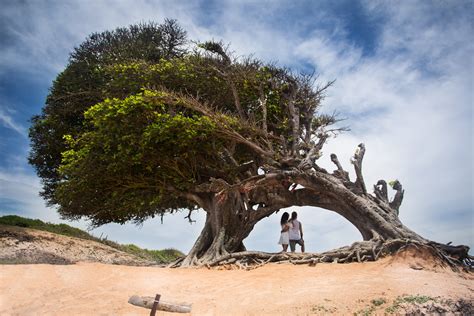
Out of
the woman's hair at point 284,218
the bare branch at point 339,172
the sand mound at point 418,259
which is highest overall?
the bare branch at point 339,172

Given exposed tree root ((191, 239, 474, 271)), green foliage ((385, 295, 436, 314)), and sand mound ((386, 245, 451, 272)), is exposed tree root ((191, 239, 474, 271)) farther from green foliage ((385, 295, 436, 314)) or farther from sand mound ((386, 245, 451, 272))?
green foliage ((385, 295, 436, 314))

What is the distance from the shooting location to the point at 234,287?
36.4ft

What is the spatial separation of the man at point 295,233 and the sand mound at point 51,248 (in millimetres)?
7527

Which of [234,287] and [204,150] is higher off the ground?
[204,150]

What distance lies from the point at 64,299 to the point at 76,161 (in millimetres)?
7661

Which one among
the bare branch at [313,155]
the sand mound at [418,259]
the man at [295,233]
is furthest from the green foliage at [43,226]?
the sand mound at [418,259]

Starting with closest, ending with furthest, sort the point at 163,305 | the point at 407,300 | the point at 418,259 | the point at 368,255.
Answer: the point at 163,305 < the point at 407,300 < the point at 418,259 < the point at 368,255

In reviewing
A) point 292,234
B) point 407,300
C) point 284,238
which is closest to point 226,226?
point 284,238

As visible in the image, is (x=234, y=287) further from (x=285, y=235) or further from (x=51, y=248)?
(x=51, y=248)

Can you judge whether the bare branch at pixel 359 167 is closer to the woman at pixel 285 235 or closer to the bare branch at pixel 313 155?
the bare branch at pixel 313 155

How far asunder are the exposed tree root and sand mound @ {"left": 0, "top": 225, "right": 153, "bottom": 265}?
800 cm

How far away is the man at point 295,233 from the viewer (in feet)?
54.4

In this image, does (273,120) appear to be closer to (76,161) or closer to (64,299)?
(76,161)

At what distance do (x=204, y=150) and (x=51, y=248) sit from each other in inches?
455
